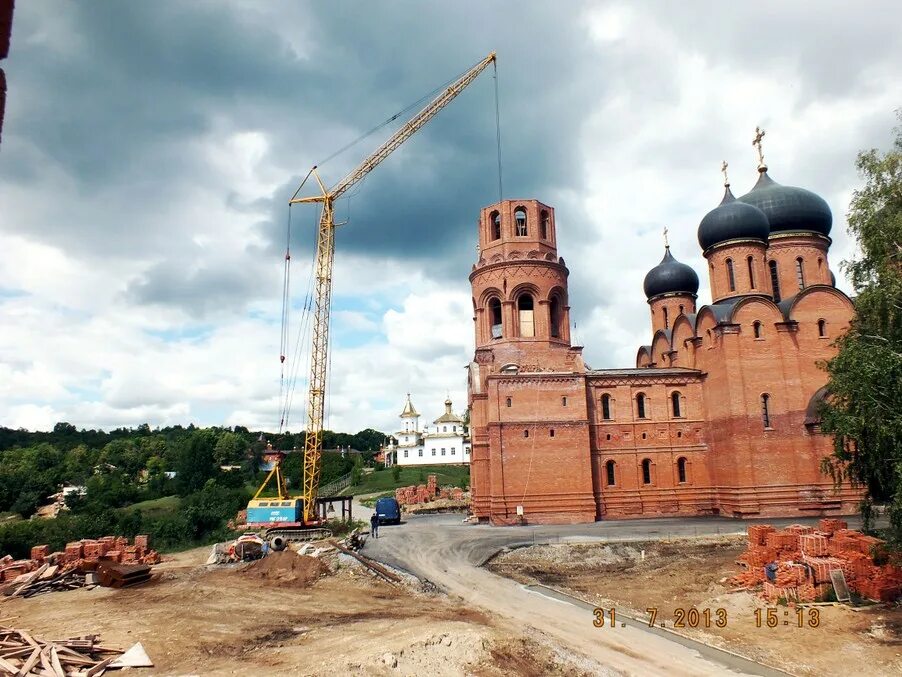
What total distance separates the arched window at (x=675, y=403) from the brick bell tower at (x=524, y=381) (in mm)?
4529

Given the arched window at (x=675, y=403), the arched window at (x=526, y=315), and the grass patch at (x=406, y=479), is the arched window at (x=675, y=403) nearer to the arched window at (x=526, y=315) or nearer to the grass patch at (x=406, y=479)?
the arched window at (x=526, y=315)

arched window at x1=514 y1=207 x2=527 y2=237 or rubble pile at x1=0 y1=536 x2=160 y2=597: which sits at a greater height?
arched window at x1=514 y1=207 x2=527 y2=237

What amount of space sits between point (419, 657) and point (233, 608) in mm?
6723

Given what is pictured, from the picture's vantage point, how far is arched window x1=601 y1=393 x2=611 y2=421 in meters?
29.2

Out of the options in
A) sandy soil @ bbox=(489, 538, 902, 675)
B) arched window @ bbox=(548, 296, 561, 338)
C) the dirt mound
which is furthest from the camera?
arched window @ bbox=(548, 296, 561, 338)

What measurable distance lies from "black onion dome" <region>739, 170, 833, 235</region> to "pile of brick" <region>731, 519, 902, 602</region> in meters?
22.6

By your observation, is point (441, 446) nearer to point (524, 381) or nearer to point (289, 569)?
point (524, 381)

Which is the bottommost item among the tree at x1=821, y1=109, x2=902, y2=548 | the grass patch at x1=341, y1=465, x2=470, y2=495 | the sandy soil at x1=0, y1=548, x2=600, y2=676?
the sandy soil at x1=0, y1=548, x2=600, y2=676

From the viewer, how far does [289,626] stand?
43.1 ft

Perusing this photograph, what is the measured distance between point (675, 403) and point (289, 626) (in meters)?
21.6

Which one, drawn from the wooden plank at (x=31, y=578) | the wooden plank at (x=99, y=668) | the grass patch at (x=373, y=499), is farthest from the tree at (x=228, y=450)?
the wooden plank at (x=99, y=668)

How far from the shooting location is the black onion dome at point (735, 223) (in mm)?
31031

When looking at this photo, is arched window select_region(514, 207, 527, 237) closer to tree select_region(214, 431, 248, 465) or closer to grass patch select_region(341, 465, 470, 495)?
grass patch select_region(341, 465, 470, 495)

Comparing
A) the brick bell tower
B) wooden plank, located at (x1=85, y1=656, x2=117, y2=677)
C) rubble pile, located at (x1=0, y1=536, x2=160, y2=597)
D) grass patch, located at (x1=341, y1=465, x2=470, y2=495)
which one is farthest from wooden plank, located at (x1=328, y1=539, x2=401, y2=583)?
grass patch, located at (x1=341, y1=465, x2=470, y2=495)
